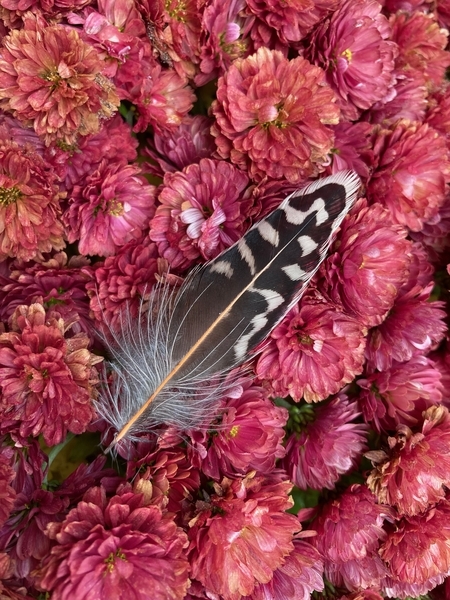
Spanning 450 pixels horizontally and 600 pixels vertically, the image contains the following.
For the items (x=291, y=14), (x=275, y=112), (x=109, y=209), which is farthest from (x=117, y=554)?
(x=291, y=14)

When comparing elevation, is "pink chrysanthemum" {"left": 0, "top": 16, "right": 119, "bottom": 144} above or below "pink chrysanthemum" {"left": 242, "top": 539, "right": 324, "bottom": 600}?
above

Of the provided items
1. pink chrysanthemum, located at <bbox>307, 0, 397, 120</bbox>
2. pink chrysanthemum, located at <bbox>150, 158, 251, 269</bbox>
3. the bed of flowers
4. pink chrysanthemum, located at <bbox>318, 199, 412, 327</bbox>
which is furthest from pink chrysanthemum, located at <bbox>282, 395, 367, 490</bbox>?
pink chrysanthemum, located at <bbox>307, 0, 397, 120</bbox>

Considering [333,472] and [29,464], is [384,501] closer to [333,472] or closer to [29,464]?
[333,472]

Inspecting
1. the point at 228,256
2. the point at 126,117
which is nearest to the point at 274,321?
the point at 228,256

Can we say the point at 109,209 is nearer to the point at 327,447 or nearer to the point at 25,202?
the point at 25,202

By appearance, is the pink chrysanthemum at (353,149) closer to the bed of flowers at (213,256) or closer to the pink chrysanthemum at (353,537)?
the bed of flowers at (213,256)

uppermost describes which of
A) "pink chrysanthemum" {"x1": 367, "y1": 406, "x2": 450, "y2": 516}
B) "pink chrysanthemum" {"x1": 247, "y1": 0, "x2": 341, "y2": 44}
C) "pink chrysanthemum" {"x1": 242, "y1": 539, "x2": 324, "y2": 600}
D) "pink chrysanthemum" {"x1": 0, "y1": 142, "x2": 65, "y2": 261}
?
"pink chrysanthemum" {"x1": 0, "y1": 142, "x2": 65, "y2": 261}

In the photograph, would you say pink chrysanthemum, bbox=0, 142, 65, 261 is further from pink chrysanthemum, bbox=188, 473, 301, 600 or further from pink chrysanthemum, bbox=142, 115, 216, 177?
pink chrysanthemum, bbox=188, 473, 301, 600

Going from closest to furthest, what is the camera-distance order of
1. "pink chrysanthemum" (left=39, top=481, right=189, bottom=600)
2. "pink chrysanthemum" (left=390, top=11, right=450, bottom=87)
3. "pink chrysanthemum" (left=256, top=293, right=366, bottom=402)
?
"pink chrysanthemum" (left=39, top=481, right=189, bottom=600)
"pink chrysanthemum" (left=256, top=293, right=366, bottom=402)
"pink chrysanthemum" (left=390, top=11, right=450, bottom=87)
